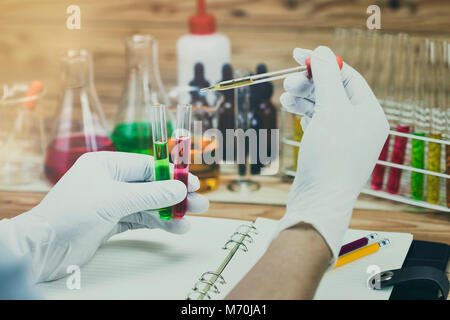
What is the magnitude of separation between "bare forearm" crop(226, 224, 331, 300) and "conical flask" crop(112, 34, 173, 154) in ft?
2.07

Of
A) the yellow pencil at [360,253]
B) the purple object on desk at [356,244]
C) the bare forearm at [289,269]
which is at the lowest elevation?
the yellow pencil at [360,253]

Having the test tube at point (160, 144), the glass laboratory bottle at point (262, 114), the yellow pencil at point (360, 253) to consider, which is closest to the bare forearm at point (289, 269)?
the yellow pencil at point (360, 253)

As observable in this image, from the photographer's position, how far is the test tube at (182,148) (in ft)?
3.08

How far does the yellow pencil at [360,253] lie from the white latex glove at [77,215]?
0.28 meters

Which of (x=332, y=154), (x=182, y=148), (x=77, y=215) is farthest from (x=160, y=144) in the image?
(x=332, y=154)

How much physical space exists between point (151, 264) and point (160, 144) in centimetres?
20

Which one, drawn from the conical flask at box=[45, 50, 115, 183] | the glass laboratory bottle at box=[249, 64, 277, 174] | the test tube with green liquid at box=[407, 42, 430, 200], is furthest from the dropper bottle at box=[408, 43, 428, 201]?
the conical flask at box=[45, 50, 115, 183]

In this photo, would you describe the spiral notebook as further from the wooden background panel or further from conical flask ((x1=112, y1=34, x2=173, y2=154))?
the wooden background panel

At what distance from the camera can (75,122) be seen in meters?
1.36

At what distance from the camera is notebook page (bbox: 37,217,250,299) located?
0.89 m

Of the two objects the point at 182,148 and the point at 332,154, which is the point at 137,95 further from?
the point at 332,154

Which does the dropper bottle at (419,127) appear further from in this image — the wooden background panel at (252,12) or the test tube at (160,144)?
the test tube at (160,144)

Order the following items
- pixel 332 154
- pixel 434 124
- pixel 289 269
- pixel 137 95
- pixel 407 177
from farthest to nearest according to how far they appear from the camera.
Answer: pixel 137 95
pixel 407 177
pixel 434 124
pixel 332 154
pixel 289 269
